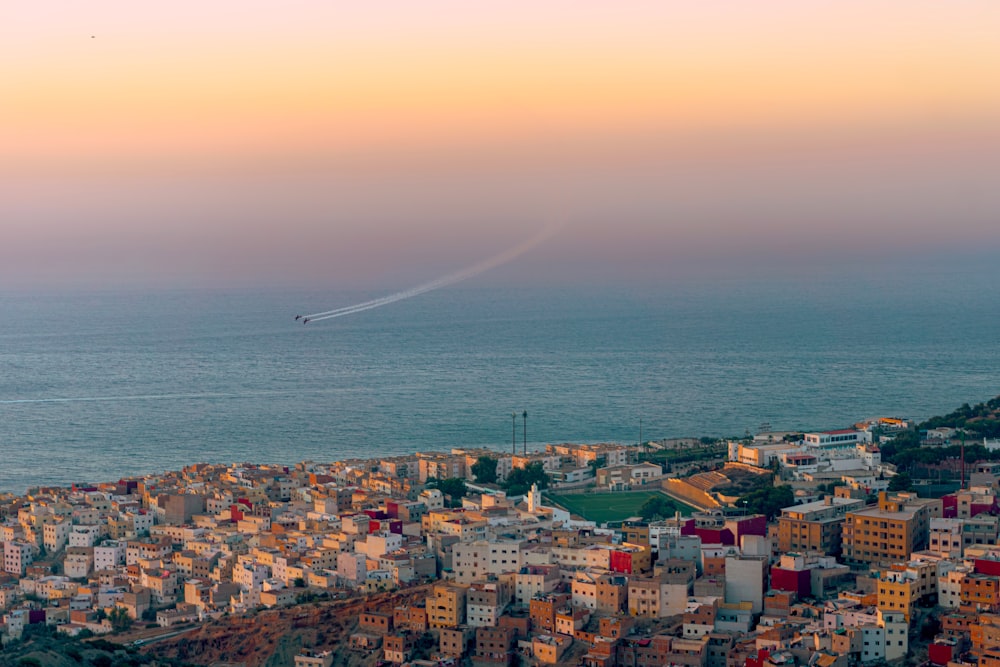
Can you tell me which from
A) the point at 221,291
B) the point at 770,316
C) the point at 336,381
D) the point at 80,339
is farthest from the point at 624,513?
the point at 221,291

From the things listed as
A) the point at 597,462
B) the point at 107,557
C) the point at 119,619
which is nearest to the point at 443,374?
the point at 597,462

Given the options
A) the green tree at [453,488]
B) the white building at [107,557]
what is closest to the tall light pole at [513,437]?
the green tree at [453,488]

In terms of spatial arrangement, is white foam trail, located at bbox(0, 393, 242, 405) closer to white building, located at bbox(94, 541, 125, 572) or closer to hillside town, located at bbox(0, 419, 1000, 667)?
hillside town, located at bbox(0, 419, 1000, 667)

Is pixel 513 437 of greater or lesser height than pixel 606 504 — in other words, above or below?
above

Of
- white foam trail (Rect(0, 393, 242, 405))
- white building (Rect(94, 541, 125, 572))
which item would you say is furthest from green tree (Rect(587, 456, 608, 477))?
white foam trail (Rect(0, 393, 242, 405))

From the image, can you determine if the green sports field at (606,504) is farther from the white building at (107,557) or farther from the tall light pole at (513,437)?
the white building at (107,557)

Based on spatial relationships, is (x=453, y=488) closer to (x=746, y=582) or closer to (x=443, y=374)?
(x=746, y=582)
